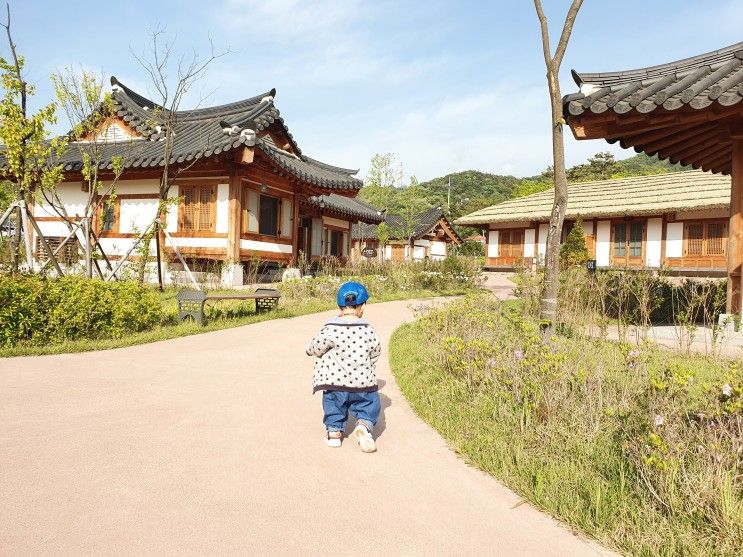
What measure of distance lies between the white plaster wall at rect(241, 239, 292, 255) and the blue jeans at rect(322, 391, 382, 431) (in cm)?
1164

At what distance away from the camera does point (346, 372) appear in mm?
3461

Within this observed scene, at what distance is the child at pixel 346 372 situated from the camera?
3.44 metres

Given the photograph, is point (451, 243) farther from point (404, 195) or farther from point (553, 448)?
point (553, 448)

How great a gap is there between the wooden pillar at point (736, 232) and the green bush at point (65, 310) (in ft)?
26.5

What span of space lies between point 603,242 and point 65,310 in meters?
24.3

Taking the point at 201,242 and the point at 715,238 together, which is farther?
the point at 715,238

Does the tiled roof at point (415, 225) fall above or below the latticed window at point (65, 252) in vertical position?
above

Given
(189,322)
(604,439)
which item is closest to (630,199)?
(189,322)

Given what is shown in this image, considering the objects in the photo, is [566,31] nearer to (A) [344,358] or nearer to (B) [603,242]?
(A) [344,358]

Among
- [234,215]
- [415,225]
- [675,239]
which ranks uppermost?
[415,225]

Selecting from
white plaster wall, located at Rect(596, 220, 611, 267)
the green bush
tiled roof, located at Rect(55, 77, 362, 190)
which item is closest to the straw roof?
white plaster wall, located at Rect(596, 220, 611, 267)

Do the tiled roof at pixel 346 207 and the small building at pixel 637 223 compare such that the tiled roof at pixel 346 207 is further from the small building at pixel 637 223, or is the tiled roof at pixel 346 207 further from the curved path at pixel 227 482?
the curved path at pixel 227 482

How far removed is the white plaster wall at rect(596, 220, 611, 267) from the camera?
25.1m

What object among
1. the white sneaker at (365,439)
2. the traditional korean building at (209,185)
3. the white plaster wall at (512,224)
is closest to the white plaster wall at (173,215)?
the traditional korean building at (209,185)
